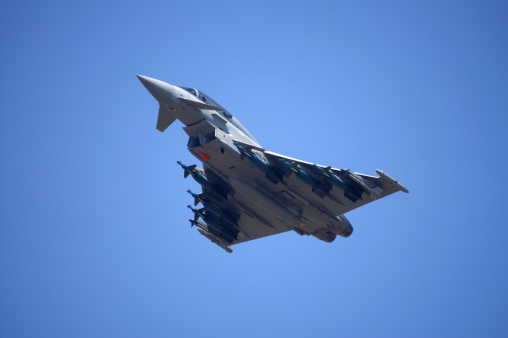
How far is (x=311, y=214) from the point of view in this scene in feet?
105

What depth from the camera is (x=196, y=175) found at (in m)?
32.1

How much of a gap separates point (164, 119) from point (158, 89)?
255 cm

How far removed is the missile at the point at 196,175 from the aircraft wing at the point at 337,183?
490 cm

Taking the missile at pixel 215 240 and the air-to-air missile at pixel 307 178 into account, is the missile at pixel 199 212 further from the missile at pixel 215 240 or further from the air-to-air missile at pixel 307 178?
the air-to-air missile at pixel 307 178

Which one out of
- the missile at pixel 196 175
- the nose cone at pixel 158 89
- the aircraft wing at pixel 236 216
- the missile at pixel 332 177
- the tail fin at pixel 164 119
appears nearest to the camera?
the nose cone at pixel 158 89

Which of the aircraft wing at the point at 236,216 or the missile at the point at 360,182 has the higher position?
the missile at the point at 360,182

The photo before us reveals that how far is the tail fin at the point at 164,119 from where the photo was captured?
101 feet

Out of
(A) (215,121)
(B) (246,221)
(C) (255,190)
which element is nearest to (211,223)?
(B) (246,221)

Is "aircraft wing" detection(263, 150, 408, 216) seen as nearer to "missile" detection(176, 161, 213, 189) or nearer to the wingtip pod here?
the wingtip pod

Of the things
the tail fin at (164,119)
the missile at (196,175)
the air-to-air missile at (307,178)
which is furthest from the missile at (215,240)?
the air-to-air missile at (307,178)

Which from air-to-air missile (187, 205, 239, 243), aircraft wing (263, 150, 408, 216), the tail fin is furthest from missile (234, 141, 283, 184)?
air-to-air missile (187, 205, 239, 243)

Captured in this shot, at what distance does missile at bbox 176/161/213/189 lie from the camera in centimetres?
3212

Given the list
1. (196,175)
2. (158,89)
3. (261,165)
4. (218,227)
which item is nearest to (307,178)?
(261,165)

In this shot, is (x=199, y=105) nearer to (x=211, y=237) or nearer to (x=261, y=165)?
(x=261, y=165)
